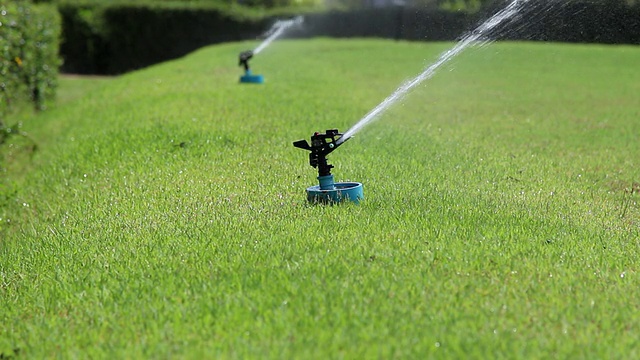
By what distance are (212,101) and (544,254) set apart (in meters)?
7.58

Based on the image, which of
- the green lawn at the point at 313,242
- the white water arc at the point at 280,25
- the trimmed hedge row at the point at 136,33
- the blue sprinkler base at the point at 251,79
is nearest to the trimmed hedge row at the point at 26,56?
the green lawn at the point at 313,242

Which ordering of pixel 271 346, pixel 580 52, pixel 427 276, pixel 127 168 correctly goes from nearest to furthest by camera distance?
pixel 271 346
pixel 427 276
pixel 127 168
pixel 580 52

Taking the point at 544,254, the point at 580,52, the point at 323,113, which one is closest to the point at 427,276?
the point at 544,254

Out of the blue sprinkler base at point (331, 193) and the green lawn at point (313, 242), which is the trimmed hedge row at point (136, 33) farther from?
the blue sprinkler base at point (331, 193)

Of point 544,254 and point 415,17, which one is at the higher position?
point 415,17

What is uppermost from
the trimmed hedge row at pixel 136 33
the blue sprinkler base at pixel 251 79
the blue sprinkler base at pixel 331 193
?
the trimmed hedge row at pixel 136 33

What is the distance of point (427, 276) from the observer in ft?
12.6

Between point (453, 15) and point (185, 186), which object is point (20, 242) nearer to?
point (185, 186)

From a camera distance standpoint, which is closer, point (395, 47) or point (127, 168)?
point (127, 168)

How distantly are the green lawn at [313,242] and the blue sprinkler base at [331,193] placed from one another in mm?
132

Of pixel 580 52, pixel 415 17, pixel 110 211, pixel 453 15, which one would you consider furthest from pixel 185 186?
pixel 415 17

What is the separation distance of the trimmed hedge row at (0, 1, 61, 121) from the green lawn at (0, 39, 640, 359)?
2223 mm

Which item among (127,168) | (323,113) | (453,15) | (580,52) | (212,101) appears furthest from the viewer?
(453,15)

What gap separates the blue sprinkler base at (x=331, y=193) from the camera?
17.3 ft
